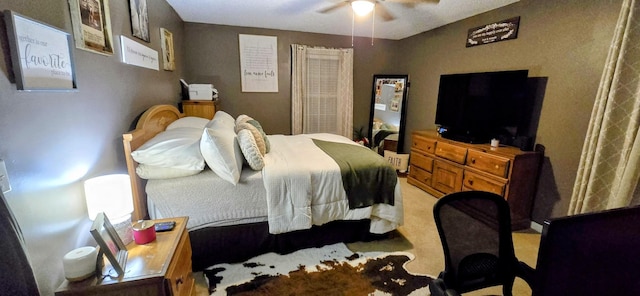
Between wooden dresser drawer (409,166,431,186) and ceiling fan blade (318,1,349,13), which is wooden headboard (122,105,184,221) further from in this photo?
wooden dresser drawer (409,166,431,186)

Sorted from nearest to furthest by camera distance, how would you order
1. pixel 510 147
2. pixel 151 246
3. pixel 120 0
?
pixel 151 246, pixel 120 0, pixel 510 147

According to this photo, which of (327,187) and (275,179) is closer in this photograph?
(275,179)

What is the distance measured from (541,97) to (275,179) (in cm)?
267

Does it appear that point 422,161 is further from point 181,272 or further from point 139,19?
point 139,19

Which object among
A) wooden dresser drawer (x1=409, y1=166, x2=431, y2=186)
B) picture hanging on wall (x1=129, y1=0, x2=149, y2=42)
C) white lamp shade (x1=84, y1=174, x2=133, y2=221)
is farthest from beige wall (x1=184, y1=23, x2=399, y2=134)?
white lamp shade (x1=84, y1=174, x2=133, y2=221)

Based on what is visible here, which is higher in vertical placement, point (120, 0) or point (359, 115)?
point (120, 0)

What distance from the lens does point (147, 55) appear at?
2258 millimetres

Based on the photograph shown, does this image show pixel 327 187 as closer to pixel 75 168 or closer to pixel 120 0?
pixel 75 168

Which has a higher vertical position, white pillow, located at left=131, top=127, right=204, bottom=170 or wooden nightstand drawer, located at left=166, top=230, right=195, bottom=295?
white pillow, located at left=131, top=127, right=204, bottom=170

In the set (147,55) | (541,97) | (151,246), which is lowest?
(151,246)

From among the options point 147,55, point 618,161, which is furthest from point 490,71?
point 147,55

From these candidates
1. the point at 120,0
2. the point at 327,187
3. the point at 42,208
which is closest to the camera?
the point at 42,208

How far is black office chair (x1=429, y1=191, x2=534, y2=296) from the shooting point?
108cm

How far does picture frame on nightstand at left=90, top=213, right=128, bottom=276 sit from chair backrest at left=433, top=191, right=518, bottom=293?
4.16 feet
